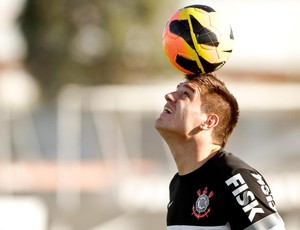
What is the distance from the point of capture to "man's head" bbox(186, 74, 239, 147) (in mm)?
6527

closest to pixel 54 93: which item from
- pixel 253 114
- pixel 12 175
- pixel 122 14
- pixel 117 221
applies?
pixel 122 14

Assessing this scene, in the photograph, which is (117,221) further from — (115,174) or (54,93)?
(54,93)

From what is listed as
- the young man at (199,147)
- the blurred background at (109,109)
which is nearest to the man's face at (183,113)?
the young man at (199,147)

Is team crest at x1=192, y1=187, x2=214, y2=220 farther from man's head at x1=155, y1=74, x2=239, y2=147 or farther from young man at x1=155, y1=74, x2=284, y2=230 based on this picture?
man's head at x1=155, y1=74, x2=239, y2=147

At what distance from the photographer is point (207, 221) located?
6078 mm

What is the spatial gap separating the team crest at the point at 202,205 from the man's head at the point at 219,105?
45cm

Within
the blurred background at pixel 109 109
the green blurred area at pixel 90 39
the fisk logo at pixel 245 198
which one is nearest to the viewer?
the fisk logo at pixel 245 198

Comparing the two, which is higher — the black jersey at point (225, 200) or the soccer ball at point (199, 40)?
the soccer ball at point (199, 40)

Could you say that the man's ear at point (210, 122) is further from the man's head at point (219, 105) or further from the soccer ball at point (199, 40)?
the soccer ball at point (199, 40)

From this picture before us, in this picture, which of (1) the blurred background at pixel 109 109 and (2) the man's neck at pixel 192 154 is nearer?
(2) the man's neck at pixel 192 154

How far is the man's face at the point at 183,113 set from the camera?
6.51 m

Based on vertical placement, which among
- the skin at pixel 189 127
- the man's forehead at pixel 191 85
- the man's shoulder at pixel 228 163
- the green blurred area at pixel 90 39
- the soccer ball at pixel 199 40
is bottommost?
the man's shoulder at pixel 228 163

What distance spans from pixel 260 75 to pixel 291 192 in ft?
37.4

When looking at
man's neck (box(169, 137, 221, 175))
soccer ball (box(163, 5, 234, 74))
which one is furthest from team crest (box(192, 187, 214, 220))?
soccer ball (box(163, 5, 234, 74))
